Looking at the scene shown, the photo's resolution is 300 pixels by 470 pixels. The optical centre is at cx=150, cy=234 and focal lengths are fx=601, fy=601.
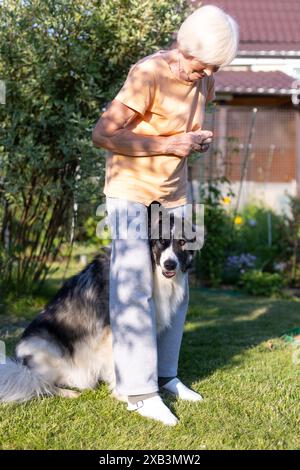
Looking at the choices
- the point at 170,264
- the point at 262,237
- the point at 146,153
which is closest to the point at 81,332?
the point at 170,264

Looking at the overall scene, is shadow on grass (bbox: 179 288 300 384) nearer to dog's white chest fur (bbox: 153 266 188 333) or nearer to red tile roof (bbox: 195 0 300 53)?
dog's white chest fur (bbox: 153 266 188 333)

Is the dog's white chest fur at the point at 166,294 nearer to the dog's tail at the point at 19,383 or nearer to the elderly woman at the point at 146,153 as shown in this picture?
the elderly woman at the point at 146,153

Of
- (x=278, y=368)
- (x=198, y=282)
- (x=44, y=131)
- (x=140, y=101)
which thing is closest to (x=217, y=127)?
(x=198, y=282)

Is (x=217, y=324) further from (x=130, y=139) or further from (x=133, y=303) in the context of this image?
(x=130, y=139)

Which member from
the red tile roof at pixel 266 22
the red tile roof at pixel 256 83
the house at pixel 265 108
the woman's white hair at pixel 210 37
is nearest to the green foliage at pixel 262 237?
the house at pixel 265 108

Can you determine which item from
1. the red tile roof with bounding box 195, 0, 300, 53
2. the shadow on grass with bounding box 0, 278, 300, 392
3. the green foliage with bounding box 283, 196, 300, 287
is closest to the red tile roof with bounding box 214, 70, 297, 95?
the red tile roof with bounding box 195, 0, 300, 53

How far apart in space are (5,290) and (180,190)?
10.3 feet

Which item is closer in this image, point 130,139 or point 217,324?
point 130,139

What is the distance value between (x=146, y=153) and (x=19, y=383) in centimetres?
138

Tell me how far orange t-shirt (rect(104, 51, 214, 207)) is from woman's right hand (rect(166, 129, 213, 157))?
5.4 inches

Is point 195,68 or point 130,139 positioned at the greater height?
point 195,68

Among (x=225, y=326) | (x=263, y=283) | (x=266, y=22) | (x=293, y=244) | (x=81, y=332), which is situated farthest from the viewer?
(x=266, y=22)

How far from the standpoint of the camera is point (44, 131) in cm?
535

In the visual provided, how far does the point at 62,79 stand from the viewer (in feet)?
16.8
